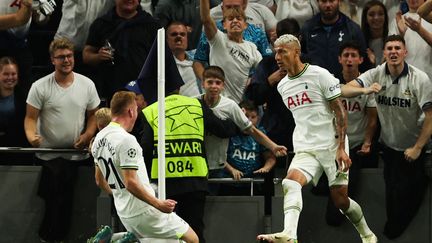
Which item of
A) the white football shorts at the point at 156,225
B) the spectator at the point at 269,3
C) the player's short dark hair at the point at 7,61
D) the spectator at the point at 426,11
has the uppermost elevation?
the spectator at the point at 269,3

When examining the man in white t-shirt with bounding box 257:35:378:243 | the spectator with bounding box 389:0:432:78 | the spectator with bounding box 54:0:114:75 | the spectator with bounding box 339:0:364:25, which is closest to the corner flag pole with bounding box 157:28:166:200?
the man in white t-shirt with bounding box 257:35:378:243

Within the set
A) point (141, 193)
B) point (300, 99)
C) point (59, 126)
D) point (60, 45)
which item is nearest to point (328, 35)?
point (300, 99)

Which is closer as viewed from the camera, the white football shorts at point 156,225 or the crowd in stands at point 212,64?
the white football shorts at point 156,225

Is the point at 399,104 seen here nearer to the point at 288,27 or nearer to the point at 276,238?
the point at 288,27

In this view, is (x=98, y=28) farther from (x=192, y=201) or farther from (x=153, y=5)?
(x=192, y=201)

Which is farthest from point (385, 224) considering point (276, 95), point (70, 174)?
point (70, 174)

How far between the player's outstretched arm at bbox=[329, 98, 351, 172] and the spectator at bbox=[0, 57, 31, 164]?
13.0ft

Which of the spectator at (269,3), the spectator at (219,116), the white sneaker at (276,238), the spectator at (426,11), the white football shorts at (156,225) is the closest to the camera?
the white football shorts at (156,225)

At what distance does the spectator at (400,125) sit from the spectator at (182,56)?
2242mm

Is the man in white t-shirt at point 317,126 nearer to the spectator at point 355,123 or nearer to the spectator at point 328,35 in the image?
the spectator at point 355,123

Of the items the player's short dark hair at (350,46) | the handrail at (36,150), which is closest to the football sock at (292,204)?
the player's short dark hair at (350,46)

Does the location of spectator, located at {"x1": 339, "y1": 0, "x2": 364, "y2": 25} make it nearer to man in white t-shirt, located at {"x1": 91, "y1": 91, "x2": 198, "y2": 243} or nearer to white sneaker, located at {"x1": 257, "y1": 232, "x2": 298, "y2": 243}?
white sneaker, located at {"x1": 257, "y1": 232, "x2": 298, "y2": 243}

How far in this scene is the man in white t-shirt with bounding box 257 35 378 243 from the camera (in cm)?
1317

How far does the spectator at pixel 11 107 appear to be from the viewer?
1480cm
